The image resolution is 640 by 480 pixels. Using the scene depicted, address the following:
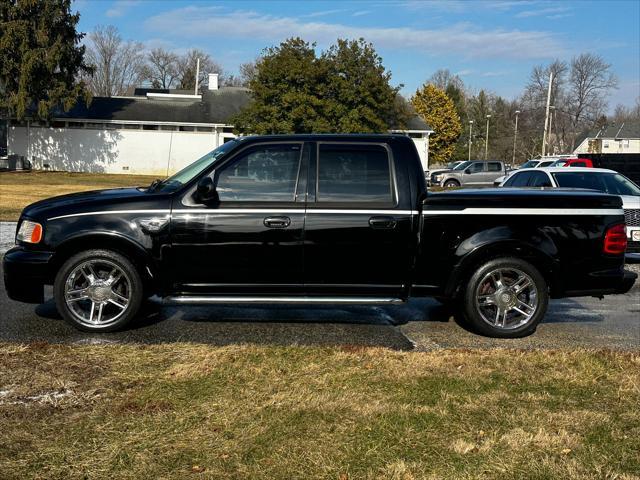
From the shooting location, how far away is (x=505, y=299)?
20.5ft

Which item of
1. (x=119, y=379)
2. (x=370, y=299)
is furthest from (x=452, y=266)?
(x=119, y=379)

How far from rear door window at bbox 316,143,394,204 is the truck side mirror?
972 mm

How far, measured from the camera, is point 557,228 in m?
6.18

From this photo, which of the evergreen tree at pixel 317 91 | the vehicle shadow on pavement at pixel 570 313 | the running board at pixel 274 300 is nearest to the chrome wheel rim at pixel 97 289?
the running board at pixel 274 300

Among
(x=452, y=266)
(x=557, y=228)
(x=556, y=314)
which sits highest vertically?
(x=557, y=228)

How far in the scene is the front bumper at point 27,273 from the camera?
6016 mm

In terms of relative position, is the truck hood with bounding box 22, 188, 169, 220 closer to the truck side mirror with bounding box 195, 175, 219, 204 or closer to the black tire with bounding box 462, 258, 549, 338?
the truck side mirror with bounding box 195, 175, 219, 204

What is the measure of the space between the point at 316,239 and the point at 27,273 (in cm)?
271

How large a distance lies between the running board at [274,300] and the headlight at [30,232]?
1320mm

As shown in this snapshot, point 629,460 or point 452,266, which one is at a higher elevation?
point 452,266

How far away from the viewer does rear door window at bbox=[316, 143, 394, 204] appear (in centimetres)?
610

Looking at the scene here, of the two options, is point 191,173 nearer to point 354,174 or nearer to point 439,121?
point 354,174

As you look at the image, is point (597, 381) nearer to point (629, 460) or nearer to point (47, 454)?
point (629, 460)

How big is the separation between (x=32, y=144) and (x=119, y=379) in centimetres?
4441
